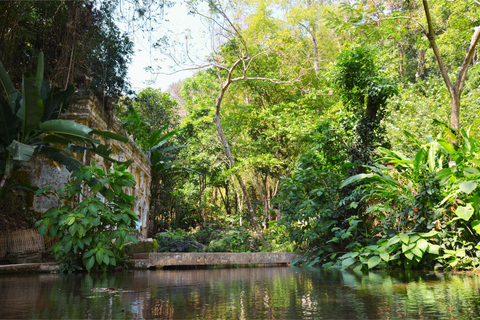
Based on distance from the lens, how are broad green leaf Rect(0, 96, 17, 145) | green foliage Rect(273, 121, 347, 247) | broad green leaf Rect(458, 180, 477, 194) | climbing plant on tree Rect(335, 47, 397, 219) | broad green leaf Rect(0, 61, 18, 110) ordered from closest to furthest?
broad green leaf Rect(458, 180, 477, 194), broad green leaf Rect(0, 96, 17, 145), broad green leaf Rect(0, 61, 18, 110), green foliage Rect(273, 121, 347, 247), climbing plant on tree Rect(335, 47, 397, 219)

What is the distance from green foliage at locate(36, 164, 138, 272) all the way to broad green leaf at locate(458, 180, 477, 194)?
173 inches

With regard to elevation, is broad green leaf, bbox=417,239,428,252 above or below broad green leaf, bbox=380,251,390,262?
above

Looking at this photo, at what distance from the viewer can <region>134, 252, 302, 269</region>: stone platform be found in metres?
6.51

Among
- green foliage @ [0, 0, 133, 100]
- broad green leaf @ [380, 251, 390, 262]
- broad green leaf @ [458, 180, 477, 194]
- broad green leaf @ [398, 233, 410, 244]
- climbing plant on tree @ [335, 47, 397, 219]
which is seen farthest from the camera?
climbing plant on tree @ [335, 47, 397, 219]

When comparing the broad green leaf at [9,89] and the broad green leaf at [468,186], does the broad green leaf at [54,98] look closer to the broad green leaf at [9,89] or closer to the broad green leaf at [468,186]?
the broad green leaf at [9,89]

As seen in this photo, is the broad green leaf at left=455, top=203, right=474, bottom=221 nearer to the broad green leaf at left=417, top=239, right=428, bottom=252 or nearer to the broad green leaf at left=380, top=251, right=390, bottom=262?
the broad green leaf at left=417, top=239, right=428, bottom=252

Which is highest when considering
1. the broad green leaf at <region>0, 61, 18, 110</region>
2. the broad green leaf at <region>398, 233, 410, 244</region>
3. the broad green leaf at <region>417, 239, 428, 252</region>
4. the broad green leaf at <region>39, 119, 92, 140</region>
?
the broad green leaf at <region>0, 61, 18, 110</region>

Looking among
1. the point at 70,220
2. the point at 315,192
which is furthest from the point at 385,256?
the point at 70,220

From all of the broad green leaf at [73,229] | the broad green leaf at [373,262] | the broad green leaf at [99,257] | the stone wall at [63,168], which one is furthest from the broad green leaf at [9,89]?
the broad green leaf at [373,262]

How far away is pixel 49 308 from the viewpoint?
2018 mm

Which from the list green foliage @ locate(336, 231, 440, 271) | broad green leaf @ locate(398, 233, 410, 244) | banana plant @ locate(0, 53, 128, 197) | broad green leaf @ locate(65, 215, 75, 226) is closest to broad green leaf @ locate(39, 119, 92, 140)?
banana plant @ locate(0, 53, 128, 197)

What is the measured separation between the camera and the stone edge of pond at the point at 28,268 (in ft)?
17.0

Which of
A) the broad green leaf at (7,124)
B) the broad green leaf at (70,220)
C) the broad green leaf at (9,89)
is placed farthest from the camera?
the broad green leaf at (9,89)

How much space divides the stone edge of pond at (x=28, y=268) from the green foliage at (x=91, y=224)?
0.19 m
